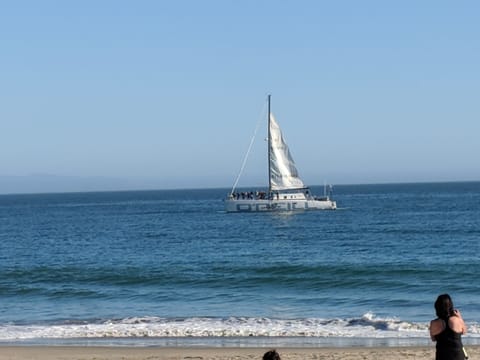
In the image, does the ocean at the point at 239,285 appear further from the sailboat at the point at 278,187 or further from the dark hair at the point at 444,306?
the sailboat at the point at 278,187

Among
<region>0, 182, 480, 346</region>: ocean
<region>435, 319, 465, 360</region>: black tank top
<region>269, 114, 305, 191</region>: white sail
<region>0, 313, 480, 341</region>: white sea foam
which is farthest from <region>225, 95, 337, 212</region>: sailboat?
<region>435, 319, 465, 360</region>: black tank top

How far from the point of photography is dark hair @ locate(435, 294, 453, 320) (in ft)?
32.6

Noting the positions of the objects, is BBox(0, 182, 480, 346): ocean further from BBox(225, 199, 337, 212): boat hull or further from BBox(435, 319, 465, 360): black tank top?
BBox(225, 199, 337, 212): boat hull

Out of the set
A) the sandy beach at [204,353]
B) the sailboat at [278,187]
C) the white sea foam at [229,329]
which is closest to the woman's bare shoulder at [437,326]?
the sandy beach at [204,353]

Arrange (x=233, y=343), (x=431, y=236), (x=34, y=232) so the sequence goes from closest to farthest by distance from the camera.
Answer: (x=233, y=343), (x=431, y=236), (x=34, y=232)

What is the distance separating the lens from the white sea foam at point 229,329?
68.2 feet

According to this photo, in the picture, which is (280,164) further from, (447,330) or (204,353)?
(447,330)

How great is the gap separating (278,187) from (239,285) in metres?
56.4

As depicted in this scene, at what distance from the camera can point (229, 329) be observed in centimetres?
2142

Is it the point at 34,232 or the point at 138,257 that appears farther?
the point at 34,232

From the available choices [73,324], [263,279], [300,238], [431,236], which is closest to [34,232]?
[300,238]

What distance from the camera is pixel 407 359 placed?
53.1ft

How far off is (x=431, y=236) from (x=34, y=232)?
33.9 m

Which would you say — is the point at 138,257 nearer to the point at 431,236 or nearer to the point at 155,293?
the point at 155,293
